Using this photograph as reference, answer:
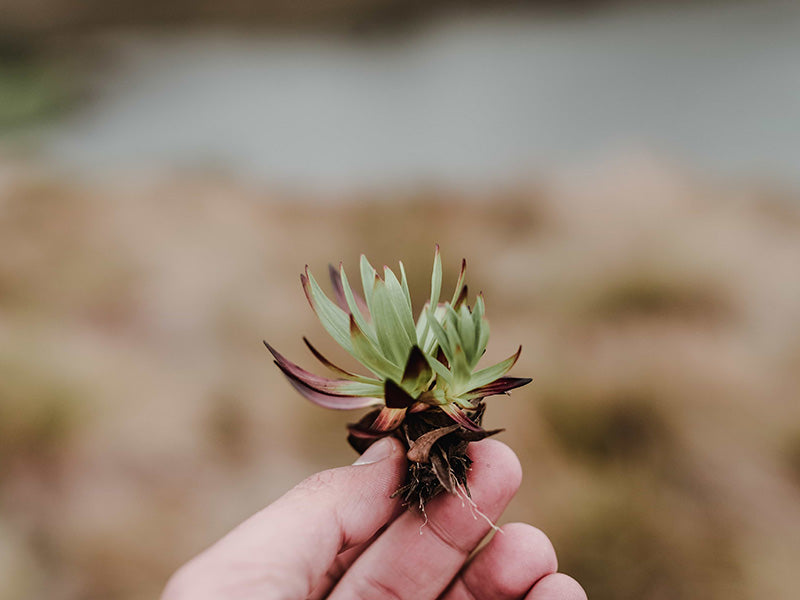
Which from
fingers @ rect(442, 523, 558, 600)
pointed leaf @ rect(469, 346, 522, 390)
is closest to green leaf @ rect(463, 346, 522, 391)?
pointed leaf @ rect(469, 346, 522, 390)

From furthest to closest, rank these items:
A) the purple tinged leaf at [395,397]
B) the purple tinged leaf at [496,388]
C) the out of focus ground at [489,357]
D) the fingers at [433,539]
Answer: the out of focus ground at [489,357] < the fingers at [433,539] < the purple tinged leaf at [496,388] < the purple tinged leaf at [395,397]

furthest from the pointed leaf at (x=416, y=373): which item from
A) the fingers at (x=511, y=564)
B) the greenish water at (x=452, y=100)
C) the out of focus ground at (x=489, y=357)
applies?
the greenish water at (x=452, y=100)

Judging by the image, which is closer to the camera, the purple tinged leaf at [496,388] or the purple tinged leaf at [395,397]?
the purple tinged leaf at [395,397]

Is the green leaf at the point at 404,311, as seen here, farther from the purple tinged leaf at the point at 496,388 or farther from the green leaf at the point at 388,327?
the purple tinged leaf at the point at 496,388

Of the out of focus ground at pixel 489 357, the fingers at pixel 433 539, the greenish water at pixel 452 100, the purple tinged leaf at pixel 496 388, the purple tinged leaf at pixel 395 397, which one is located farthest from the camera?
the greenish water at pixel 452 100

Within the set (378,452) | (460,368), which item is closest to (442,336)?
(460,368)

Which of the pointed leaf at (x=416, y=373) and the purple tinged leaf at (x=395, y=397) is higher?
the pointed leaf at (x=416, y=373)

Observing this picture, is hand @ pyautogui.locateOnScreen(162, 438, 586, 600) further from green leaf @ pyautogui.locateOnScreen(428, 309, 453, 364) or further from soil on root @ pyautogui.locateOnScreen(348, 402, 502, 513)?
green leaf @ pyautogui.locateOnScreen(428, 309, 453, 364)

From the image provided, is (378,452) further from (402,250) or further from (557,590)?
(402,250)
